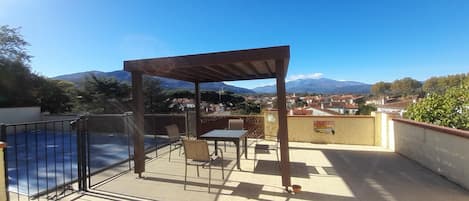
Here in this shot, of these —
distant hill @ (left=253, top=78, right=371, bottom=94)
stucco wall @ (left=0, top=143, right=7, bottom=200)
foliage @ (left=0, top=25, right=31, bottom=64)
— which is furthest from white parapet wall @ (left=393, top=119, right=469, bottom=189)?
foliage @ (left=0, top=25, right=31, bottom=64)

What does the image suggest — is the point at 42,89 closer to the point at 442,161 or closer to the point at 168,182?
the point at 168,182

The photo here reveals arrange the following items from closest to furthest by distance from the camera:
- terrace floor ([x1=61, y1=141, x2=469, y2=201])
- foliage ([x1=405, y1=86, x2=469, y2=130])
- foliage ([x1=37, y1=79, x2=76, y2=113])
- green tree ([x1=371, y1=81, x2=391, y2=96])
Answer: terrace floor ([x1=61, y1=141, x2=469, y2=201]) < foliage ([x1=405, y1=86, x2=469, y2=130]) < green tree ([x1=371, y1=81, x2=391, y2=96]) < foliage ([x1=37, y1=79, x2=76, y2=113])

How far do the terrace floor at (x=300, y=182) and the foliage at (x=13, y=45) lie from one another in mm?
14588

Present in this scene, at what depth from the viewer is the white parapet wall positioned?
3.56 meters

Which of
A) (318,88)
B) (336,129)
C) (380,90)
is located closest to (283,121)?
(336,129)

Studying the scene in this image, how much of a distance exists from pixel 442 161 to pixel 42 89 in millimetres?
18622

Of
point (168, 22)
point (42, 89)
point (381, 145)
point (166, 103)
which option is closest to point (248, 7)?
point (168, 22)

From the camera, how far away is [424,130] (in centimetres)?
475

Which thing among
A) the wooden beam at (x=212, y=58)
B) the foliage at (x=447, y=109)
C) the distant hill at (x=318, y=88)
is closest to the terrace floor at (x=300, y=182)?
the foliage at (x=447, y=109)

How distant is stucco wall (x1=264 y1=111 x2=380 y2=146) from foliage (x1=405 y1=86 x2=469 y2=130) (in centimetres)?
152

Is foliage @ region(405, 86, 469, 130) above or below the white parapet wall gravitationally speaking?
above

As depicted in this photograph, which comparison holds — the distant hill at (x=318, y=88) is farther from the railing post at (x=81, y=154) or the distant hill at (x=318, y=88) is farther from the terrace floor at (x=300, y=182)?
the railing post at (x=81, y=154)

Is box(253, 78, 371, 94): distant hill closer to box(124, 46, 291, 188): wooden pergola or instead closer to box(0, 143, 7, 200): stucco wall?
box(124, 46, 291, 188): wooden pergola

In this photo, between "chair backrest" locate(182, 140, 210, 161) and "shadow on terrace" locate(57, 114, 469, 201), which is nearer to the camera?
"shadow on terrace" locate(57, 114, 469, 201)
